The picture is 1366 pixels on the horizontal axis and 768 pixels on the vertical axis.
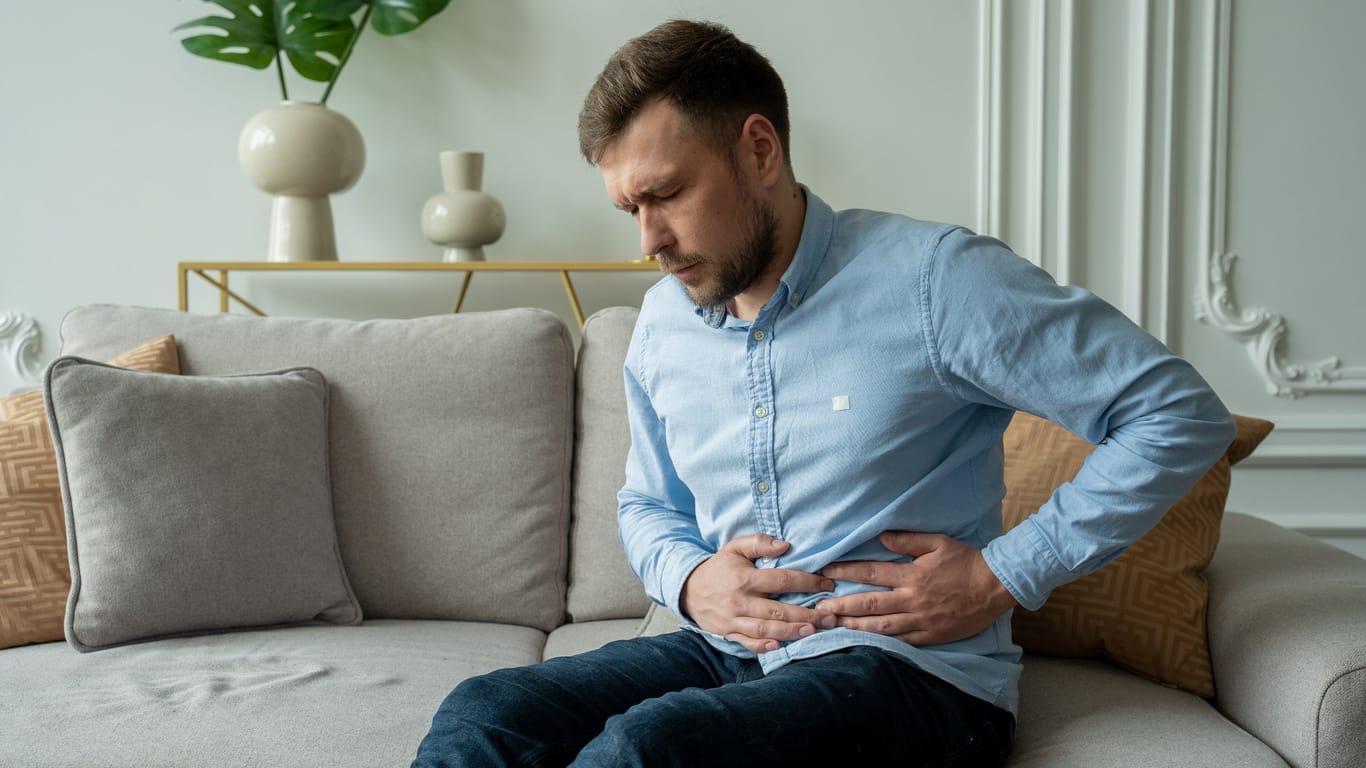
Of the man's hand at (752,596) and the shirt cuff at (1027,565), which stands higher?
the shirt cuff at (1027,565)

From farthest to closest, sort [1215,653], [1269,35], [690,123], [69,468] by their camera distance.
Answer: [1269,35], [69,468], [1215,653], [690,123]

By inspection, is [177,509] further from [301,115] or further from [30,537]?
[301,115]

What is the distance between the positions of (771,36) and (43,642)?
1.81 m

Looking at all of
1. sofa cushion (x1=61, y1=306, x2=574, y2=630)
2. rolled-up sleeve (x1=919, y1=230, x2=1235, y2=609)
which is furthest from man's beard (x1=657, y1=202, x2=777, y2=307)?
sofa cushion (x1=61, y1=306, x2=574, y2=630)

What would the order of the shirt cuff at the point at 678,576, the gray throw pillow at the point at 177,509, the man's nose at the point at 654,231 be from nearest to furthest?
the man's nose at the point at 654,231, the shirt cuff at the point at 678,576, the gray throw pillow at the point at 177,509

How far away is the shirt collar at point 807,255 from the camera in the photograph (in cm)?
127

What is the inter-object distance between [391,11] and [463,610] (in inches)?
50.8

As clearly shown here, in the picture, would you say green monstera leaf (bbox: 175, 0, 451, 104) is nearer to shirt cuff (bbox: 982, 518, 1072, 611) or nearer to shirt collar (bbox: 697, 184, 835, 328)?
shirt collar (bbox: 697, 184, 835, 328)

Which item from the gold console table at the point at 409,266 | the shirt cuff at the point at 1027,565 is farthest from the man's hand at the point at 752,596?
the gold console table at the point at 409,266

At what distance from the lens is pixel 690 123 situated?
48.0 inches

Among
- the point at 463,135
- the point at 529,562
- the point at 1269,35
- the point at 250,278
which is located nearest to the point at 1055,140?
the point at 1269,35

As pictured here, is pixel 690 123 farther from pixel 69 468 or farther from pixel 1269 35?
pixel 1269 35

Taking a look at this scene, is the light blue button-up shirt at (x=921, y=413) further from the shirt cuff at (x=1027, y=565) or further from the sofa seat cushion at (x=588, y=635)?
the sofa seat cushion at (x=588, y=635)

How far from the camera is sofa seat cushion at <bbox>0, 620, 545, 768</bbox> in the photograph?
4.28ft
